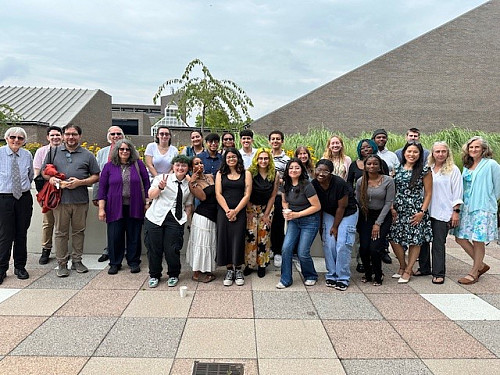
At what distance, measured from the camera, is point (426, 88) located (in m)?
21.9

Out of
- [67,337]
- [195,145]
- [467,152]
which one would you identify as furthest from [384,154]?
[67,337]

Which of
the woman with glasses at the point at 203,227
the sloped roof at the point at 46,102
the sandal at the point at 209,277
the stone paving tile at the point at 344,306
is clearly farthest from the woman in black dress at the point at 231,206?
the sloped roof at the point at 46,102

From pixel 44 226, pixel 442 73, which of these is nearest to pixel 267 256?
pixel 44 226

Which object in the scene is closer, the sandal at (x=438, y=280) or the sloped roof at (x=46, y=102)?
the sandal at (x=438, y=280)

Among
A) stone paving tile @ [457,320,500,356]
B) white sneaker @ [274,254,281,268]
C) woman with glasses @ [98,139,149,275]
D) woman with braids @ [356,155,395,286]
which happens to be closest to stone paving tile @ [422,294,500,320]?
stone paving tile @ [457,320,500,356]

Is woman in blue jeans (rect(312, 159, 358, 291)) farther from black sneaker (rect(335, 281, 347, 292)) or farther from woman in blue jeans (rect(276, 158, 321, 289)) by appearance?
woman in blue jeans (rect(276, 158, 321, 289))

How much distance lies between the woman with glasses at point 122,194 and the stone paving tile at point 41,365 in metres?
2.23

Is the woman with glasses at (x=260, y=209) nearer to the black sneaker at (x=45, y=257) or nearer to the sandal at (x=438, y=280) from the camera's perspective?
the sandal at (x=438, y=280)

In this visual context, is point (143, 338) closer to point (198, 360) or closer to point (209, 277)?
point (198, 360)

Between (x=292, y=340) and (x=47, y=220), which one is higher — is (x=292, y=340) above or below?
below

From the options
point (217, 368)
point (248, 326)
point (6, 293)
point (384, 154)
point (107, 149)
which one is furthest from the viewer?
point (384, 154)

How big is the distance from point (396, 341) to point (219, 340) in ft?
5.29

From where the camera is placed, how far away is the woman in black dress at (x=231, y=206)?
4.93m

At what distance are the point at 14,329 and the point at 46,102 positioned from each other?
95.1ft
